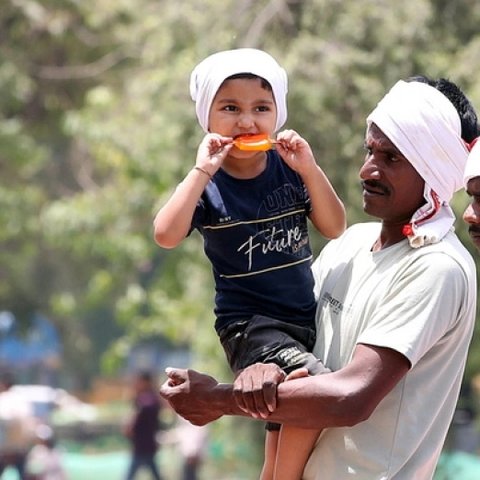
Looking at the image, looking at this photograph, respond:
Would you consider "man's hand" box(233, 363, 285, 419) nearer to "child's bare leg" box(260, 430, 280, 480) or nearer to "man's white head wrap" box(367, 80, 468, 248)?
"child's bare leg" box(260, 430, 280, 480)

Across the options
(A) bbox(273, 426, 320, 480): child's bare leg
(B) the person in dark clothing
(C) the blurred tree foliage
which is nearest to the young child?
(A) bbox(273, 426, 320, 480): child's bare leg

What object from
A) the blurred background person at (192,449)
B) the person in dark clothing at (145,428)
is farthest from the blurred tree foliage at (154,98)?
the blurred background person at (192,449)

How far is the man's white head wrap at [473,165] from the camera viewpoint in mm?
3081

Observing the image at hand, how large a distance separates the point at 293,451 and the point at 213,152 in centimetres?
73

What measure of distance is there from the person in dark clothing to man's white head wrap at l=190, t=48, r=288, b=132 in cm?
1238

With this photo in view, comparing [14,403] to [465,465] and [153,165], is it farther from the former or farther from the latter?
[465,465]

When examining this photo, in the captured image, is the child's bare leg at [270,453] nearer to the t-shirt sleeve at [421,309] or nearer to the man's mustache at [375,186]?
the t-shirt sleeve at [421,309]

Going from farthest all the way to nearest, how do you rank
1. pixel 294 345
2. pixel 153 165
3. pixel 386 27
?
pixel 153 165 → pixel 386 27 → pixel 294 345

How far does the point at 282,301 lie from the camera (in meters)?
3.46

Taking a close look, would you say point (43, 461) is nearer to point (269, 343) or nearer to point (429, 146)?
point (269, 343)

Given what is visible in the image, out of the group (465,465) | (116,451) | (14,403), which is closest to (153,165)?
(14,403)

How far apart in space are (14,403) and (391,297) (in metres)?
12.3

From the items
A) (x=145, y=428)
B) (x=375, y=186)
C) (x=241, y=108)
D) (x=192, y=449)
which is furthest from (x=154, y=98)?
(x=375, y=186)

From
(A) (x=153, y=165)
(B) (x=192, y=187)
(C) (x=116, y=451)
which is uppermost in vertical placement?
(A) (x=153, y=165)
